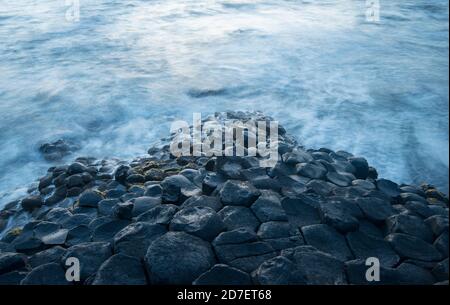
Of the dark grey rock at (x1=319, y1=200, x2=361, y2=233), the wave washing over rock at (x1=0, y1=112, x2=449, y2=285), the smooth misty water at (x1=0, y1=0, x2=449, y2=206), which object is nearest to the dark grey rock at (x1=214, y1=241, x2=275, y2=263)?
the wave washing over rock at (x1=0, y1=112, x2=449, y2=285)

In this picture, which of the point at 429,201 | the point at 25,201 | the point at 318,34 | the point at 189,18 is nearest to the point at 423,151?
the point at 429,201

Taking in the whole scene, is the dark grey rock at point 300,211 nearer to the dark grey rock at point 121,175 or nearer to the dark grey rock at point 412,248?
the dark grey rock at point 412,248

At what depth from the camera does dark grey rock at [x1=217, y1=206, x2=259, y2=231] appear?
2.89 m

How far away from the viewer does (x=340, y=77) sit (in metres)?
7.16

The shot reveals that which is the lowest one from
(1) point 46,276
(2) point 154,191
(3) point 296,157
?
(1) point 46,276

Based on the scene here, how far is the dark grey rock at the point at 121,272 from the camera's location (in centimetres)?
238

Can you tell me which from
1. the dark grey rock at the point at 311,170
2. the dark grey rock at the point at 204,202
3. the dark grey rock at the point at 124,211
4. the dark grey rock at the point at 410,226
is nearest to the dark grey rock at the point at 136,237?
the dark grey rock at the point at 124,211

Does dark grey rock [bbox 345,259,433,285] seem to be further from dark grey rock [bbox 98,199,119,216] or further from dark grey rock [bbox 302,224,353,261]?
dark grey rock [bbox 98,199,119,216]

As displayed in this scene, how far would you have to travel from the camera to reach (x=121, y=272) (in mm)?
2426

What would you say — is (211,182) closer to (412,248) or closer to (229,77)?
(412,248)

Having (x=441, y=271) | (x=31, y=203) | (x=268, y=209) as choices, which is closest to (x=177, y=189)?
(x=268, y=209)

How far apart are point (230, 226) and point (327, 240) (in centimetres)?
77

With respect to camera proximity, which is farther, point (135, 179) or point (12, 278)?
point (135, 179)

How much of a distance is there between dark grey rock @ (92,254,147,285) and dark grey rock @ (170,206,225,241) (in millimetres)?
416
